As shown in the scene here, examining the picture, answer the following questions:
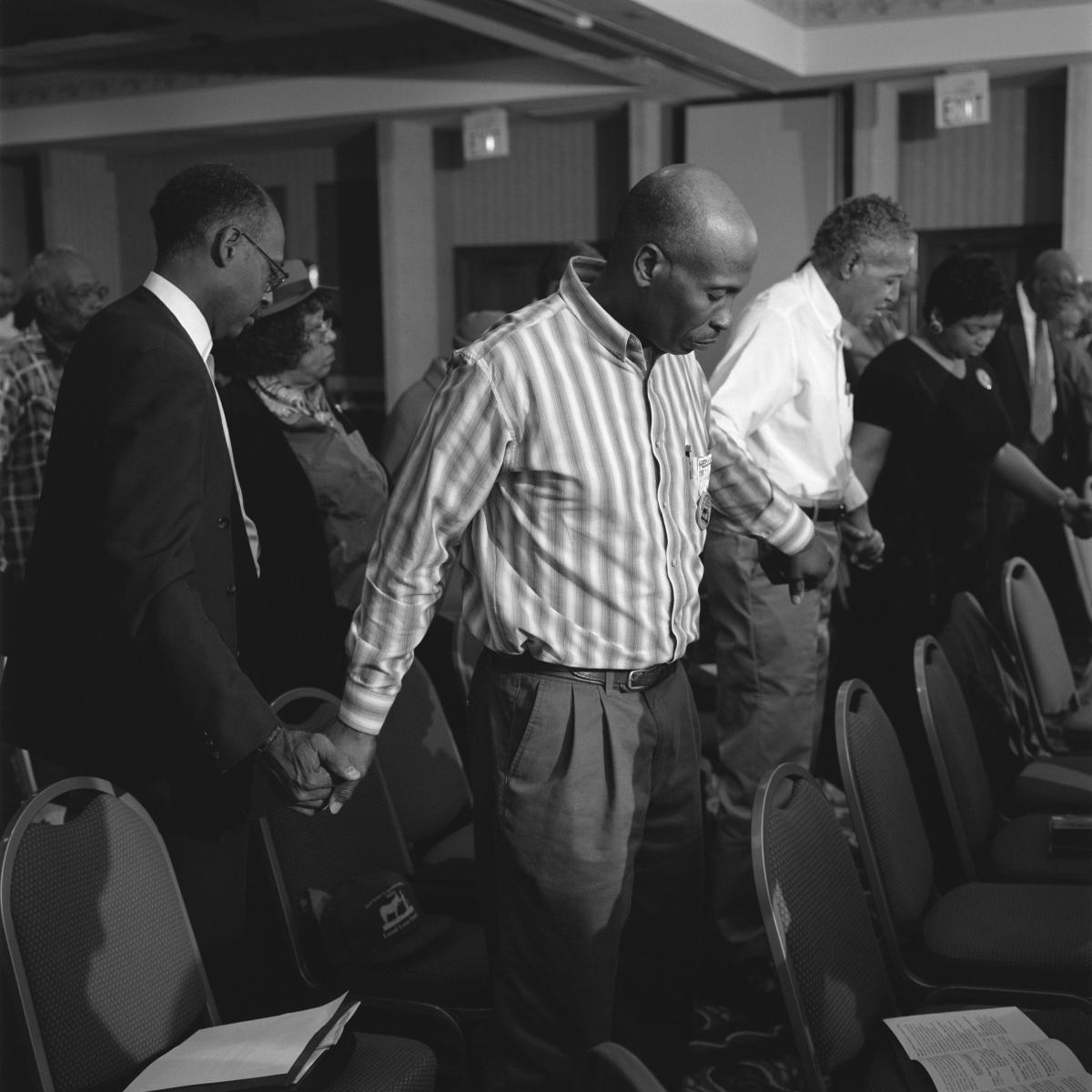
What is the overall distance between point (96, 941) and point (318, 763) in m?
0.37

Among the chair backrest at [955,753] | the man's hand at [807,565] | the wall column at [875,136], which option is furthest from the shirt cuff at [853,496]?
the wall column at [875,136]

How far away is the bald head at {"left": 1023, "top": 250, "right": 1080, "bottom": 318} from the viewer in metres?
5.84

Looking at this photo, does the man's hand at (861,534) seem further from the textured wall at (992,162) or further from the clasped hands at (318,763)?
the textured wall at (992,162)

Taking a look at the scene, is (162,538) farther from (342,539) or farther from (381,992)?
(342,539)

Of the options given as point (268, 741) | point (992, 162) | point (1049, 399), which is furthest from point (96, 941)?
point (992, 162)

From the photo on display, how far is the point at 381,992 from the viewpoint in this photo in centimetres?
222

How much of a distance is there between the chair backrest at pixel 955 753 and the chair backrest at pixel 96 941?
4.38 ft

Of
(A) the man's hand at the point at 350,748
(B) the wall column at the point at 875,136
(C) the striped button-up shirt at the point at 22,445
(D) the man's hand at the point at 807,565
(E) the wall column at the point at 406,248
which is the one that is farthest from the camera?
(E) the wall column at the point at 406,248

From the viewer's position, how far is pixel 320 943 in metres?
2.26

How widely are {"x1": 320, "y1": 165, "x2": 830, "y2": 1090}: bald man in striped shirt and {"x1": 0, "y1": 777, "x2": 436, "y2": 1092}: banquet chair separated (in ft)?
0.93

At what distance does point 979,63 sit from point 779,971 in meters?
5.95

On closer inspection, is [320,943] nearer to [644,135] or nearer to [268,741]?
[268,741]

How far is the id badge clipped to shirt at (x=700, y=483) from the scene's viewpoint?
6.50ft

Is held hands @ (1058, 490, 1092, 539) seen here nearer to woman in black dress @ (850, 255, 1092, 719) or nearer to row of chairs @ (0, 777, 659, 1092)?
woman in black dress @ (850, 255, 1092, 719)
